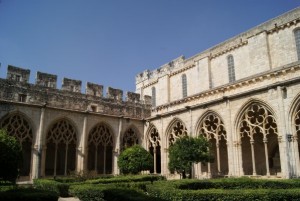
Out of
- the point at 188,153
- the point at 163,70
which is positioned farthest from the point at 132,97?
the point at 188,153

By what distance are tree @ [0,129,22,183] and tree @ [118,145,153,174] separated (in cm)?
677

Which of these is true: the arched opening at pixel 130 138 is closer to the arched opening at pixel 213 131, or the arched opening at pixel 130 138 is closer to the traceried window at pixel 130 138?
the traceried window at pixel 130 138

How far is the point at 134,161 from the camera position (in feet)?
56.6

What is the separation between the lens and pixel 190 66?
23.9m

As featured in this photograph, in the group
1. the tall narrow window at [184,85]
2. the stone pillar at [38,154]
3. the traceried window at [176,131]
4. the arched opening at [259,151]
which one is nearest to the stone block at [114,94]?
the traceried window at [176,131]

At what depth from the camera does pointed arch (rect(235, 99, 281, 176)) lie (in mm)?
13891

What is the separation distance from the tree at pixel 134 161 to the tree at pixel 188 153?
2931 millimetres

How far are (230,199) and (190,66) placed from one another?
56.1 ft

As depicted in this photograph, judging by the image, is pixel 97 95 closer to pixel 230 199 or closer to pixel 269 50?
pixel 269 50

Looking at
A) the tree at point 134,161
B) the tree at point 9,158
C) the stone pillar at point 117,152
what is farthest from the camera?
the stone pillar at point 117,152

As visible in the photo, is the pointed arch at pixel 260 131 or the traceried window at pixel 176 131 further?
the traceried window at pixel 176 131

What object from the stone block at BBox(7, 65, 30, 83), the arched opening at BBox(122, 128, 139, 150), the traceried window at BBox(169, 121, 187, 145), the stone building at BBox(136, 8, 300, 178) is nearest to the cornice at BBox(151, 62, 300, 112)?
the stone building at BBox(136, 8, 300, 178)

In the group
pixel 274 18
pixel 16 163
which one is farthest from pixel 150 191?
pixel 274 18

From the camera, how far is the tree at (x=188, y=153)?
1416cm
